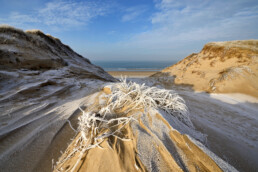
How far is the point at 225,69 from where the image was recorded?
4.85 meters

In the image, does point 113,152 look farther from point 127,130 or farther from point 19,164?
point 19,164

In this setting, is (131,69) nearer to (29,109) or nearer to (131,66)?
(131,66)

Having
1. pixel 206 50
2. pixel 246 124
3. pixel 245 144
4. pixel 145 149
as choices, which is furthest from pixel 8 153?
pixel 206 50

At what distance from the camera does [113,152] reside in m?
0.80

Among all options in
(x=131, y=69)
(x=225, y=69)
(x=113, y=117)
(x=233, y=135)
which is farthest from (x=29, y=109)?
(x=131, y=69)

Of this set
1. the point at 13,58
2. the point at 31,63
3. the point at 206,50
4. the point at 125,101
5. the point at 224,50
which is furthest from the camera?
the point at 206,50

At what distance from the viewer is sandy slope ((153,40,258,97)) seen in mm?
4066

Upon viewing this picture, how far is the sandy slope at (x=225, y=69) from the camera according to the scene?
160 inches

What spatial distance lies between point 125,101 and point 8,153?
1.14m

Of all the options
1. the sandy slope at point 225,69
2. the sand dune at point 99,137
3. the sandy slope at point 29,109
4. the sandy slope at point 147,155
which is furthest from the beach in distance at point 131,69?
the sandy slope at point 147,155

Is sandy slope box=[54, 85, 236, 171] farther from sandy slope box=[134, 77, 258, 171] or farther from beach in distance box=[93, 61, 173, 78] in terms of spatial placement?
beach in distance box=[93, 61, 173, 78]

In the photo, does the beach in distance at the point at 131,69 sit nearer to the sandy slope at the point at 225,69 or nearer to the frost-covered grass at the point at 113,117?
the sandy slope at the point at 225,69

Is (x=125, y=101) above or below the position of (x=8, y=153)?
above

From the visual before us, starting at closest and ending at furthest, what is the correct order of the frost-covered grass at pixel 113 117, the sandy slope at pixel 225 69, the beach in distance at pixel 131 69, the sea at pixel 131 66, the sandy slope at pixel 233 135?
the frost-covered grass at pixel 113 117
the sandy slope at pixel 233 135
the sandy slope at pixel 225 69
the beach in distance at pixel 131 69
the sea at pixel 131 66
